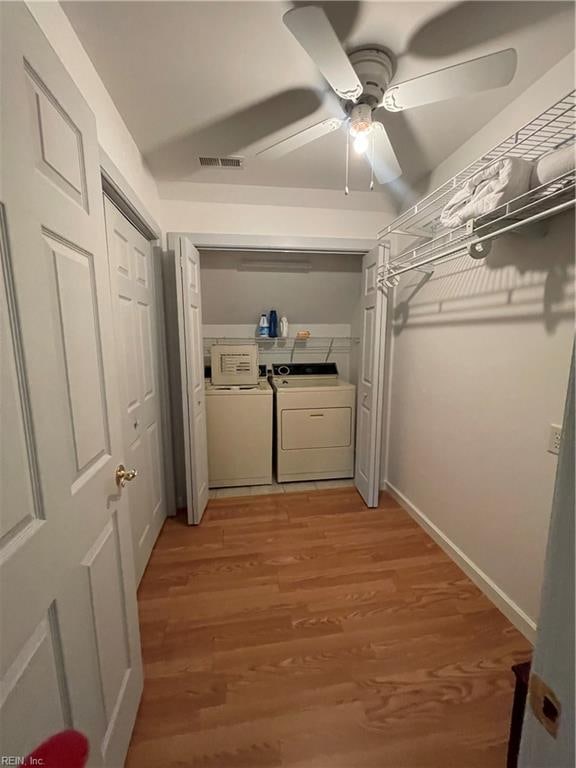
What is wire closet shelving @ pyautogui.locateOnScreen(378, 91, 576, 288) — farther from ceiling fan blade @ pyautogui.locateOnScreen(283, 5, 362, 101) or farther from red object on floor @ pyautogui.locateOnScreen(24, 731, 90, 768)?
red object on floor @ pyautogui.locateOnScreen(24, 731, 90, 768)

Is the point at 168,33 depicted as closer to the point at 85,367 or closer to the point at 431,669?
the point at 85,367

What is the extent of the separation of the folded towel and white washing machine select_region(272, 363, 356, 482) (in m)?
1.92

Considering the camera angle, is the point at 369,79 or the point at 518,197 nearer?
the point at 518,197

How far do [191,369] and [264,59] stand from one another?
5.22 ft

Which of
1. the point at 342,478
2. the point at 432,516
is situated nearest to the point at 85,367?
the point at 432,516

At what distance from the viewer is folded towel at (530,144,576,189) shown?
37.8 inches

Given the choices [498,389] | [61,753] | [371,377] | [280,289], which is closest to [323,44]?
[498,389]

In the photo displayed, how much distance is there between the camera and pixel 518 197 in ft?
3.34

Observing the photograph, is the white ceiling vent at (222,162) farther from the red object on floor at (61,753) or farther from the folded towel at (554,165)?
the red object on floor at (61,753)

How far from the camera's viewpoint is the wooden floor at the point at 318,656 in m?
1.03

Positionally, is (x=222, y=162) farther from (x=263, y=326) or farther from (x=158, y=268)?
(x=263, y=326)

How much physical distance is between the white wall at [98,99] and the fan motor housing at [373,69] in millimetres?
1005

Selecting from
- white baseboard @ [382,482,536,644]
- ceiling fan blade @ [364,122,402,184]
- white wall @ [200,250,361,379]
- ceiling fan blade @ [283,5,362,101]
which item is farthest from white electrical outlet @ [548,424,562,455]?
white wall @ [200,250,361,379]

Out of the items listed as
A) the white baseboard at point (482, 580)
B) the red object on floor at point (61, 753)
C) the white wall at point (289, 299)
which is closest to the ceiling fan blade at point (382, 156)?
the white wall at point (289, 299)
